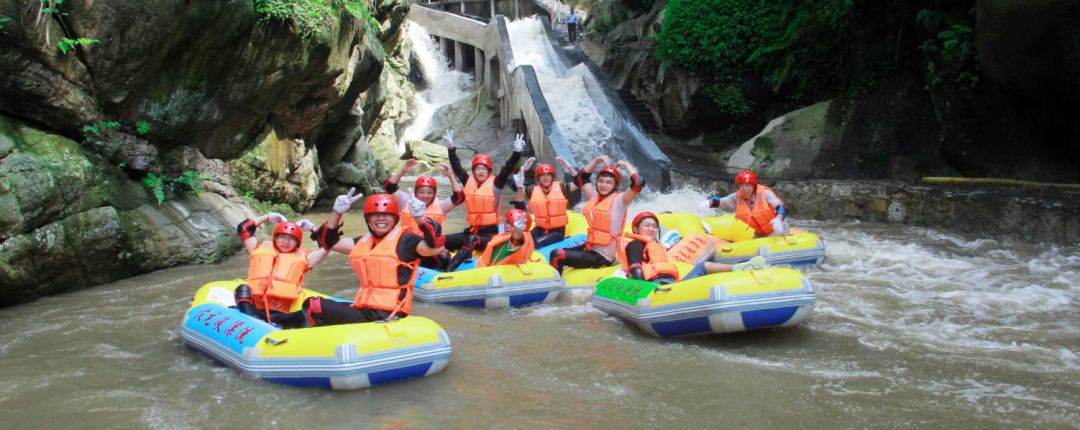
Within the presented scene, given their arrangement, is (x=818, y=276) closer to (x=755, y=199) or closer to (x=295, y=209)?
(x=755, y=199)

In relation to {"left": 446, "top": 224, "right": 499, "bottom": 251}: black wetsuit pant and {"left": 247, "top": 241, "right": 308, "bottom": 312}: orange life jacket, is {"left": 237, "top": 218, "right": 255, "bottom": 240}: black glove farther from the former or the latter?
{"left": 446, "top": 224, "right": 499, "bottom": 251}: black wetsuit pant

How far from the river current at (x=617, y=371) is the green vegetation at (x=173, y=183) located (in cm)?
125

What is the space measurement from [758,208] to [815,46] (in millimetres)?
7572

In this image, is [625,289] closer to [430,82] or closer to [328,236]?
[328,236]

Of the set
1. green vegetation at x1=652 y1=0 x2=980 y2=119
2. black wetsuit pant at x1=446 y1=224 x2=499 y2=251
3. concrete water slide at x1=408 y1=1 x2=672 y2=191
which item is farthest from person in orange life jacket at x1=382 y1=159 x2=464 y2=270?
green vegetation at x1=652 y1=0 x2=980 y2=119

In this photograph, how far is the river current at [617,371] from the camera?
4.00 metres

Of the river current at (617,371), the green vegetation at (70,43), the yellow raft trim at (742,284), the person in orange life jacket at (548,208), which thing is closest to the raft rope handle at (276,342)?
the river current at (617,371)

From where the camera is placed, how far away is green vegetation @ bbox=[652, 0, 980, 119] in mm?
11141

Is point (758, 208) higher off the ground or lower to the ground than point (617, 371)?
higher

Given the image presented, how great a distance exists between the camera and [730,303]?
491 centimetres

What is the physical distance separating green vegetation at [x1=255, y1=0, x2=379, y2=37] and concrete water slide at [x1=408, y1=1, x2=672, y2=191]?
5.48 metres

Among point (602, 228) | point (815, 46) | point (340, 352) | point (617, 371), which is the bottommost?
point (617, 371)

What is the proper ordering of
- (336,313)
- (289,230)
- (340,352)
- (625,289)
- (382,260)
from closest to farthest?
(340,352), (382,260), (336,313), (289,230), (625,289)

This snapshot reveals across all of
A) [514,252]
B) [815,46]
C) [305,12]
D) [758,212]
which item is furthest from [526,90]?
[514,252]
